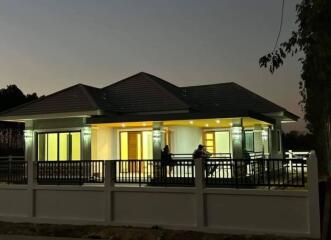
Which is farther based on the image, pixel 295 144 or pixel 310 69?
pixel 295 144

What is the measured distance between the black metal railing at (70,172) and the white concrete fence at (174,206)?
335 millimetres

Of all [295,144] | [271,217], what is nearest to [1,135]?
[295,144]

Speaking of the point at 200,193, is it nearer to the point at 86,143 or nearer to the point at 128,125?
the point at 128,125

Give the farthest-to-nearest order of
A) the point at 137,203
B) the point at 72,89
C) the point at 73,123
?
the point at 72,89, the point at 73,123, the point at 137,203

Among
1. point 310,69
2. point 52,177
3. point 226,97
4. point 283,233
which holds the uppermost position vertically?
point 226,97

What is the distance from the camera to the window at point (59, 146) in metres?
22.6

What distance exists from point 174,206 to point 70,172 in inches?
149

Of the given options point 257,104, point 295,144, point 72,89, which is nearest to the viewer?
point 72,89

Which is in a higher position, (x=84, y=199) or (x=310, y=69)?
(x=310, y=69)

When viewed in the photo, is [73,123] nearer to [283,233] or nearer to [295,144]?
[283,233]

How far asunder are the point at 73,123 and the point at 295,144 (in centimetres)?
4478

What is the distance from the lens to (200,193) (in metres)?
12.0

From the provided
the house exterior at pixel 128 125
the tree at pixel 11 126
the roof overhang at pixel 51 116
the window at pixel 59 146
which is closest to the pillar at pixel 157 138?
the house exterior at pixel 128 125

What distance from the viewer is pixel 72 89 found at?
24203 mm
